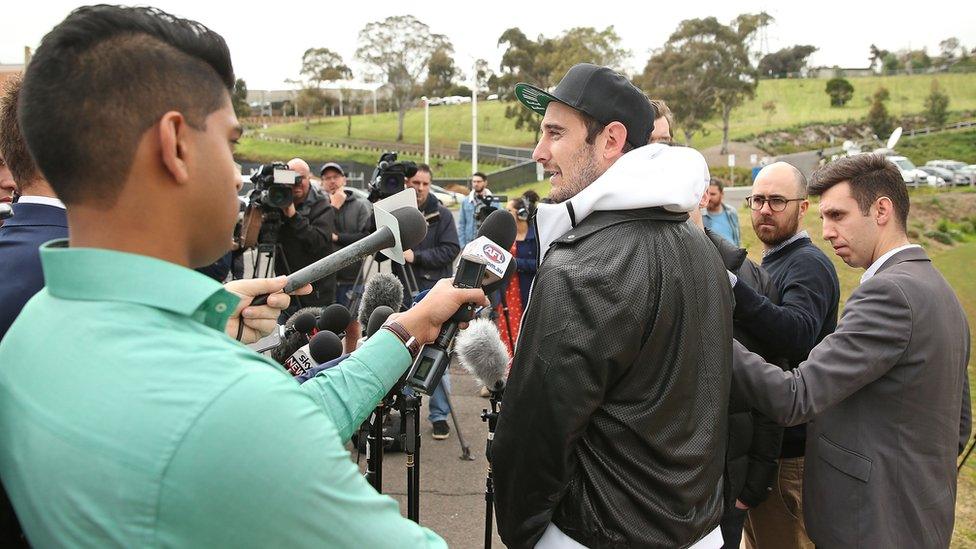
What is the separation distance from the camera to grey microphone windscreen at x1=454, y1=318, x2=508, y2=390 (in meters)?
2.97

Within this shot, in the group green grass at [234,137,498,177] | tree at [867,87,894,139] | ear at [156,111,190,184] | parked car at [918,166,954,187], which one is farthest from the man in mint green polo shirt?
tree at [867,87,894,139]

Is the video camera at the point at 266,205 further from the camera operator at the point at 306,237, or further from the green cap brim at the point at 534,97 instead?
the green cap brim at the point at 534,97

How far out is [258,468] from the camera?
957 millimetres

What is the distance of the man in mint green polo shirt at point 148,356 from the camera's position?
0.94 meters

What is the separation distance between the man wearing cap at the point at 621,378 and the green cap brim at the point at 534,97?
62cm

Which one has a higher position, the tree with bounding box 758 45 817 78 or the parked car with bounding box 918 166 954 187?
the tree with bounding box 758 45 817 78

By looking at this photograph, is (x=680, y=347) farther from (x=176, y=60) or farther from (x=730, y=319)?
(x=176, y=60)

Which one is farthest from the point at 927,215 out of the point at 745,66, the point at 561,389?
the point at 745,66

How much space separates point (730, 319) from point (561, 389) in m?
0.70

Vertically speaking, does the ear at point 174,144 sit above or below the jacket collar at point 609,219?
above

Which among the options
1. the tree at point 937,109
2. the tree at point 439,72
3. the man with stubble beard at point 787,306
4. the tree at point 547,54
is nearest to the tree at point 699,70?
the tree at point 547,54

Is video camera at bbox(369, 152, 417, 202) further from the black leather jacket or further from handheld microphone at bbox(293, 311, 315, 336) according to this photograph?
the black leather jacket

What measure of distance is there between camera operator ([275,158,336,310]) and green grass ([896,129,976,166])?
170 feet

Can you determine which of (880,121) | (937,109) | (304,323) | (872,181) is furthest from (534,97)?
(937,109)
